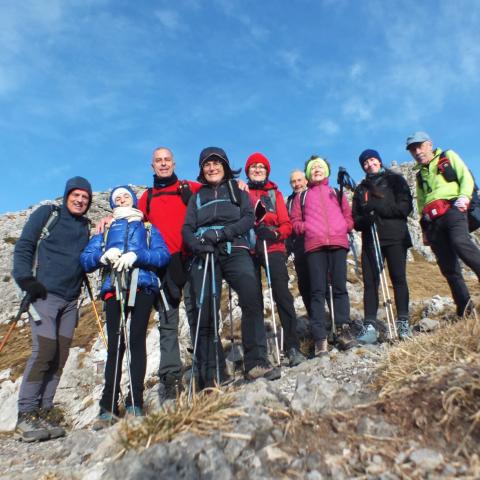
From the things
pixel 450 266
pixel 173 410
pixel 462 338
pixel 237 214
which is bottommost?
pixel 173 410

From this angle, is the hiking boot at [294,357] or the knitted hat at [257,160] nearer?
the hiking boot at [294,357]

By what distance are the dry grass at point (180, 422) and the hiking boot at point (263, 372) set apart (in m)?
2.30

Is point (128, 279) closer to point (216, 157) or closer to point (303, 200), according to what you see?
point (216, 157)

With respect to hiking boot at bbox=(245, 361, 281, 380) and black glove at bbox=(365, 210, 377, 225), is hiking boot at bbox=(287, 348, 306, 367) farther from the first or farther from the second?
black glove at bbox=(365, 210, 377, 225)

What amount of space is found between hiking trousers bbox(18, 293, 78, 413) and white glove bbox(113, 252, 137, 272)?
145 cm

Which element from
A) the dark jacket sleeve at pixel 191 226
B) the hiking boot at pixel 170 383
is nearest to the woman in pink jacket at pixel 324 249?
the dark jacket sleeve at pixel 191 226

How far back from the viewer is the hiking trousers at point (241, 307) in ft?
20.6

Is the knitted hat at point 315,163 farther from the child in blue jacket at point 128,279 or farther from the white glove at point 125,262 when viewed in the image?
the white glove at point 125,262

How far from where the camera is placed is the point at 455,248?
24.5 feet

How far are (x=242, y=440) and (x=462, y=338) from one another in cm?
255

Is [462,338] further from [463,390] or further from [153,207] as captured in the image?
[153,207]

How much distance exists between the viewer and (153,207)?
7922 millimetres

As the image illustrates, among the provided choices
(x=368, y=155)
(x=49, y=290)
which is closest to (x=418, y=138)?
(x=368, y=155)

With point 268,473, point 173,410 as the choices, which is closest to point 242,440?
point 268,473
